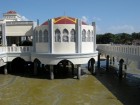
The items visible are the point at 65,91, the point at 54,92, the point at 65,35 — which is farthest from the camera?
the point at 65,35

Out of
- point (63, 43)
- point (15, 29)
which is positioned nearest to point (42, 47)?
point (63, 43)

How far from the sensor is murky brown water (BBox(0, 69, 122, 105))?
62.1 feet

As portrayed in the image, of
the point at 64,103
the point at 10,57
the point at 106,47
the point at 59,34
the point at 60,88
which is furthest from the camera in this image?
the point at 106,47

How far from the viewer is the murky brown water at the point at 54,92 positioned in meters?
18.9

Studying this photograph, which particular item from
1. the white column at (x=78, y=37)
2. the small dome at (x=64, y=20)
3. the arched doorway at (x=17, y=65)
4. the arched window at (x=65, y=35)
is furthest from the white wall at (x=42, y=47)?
the arched doorway at (x=17, y=65)

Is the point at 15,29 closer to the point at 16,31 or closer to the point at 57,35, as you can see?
the point at 16,31

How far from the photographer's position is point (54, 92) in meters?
22.1

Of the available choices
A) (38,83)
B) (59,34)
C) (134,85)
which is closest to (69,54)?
(59,34)

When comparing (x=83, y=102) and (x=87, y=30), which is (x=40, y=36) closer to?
(x=87, y=30)

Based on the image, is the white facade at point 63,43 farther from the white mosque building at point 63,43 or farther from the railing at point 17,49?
the railing at point 17,49

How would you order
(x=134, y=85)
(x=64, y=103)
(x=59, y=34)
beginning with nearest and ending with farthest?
(x=64, y=103), (x=134, y=85), (x=59, y=34)

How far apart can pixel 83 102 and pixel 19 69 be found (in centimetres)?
→ 1932

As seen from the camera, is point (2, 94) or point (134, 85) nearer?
point (2, 94)

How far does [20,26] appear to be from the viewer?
3281 centimetres
